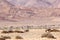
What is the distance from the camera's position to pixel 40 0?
351 ft

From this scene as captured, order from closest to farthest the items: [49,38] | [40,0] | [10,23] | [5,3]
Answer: [49,38] → [10,23] → [5,3] → [40,0]

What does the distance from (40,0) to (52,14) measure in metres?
12.9

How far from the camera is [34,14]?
9606 cm

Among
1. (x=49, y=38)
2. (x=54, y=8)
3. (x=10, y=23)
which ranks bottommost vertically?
(x=49, y=38)

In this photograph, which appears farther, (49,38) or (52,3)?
(52,3)

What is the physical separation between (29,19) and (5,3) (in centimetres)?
1511

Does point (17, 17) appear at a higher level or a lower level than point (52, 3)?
lower

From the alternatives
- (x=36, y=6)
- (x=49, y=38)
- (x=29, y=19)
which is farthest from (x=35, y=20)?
(x=49, y=38)

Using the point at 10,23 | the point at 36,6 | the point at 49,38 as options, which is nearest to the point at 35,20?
the point at 10,23

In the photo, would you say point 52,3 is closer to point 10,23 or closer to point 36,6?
point 36,6

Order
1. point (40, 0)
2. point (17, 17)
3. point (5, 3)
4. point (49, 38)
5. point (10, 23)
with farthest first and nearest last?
point (40, 0) → point (5, 3) → point (17, 17) → point (10, 23) → point (49, 38)

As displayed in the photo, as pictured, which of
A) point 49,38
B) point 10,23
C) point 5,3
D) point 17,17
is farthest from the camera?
point 5,3

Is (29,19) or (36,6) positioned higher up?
(36,6)

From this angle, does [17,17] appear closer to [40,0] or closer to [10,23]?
[10,23]
